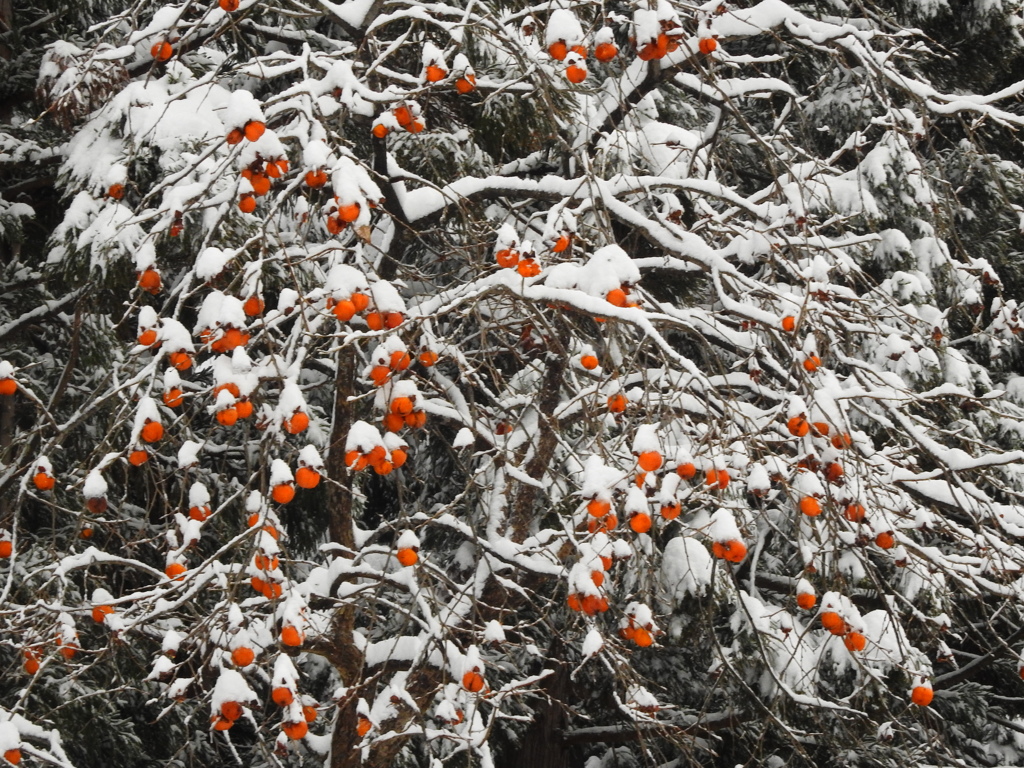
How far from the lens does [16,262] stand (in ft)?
17.4

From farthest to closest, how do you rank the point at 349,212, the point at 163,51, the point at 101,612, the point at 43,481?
1. the point at 101,612
2. the point at 43,481
3. the point at 163,51
4. the point at 349,212

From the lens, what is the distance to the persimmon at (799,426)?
230cm

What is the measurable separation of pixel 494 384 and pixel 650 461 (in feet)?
7.62

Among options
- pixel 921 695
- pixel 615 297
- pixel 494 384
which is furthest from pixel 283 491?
pixel 494 384

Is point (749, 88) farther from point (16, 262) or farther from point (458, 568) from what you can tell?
point (16, 262)

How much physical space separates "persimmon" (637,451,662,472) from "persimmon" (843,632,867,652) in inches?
32.9

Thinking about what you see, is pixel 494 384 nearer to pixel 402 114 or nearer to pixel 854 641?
pixel 402 114

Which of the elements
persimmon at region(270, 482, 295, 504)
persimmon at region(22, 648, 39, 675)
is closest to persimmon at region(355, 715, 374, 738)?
persimmon at region(270, 482, 295, 504)

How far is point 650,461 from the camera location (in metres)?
2.09

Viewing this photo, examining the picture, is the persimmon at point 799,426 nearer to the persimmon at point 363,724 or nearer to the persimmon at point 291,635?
the persimmon at point 291,635

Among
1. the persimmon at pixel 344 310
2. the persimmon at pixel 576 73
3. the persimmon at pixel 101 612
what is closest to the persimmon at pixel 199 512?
the persimmon at pixel 101 612

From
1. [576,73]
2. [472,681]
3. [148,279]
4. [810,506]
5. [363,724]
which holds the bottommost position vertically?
[363,724]

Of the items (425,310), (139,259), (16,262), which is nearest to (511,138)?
(425,310)

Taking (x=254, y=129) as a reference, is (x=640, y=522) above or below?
below
